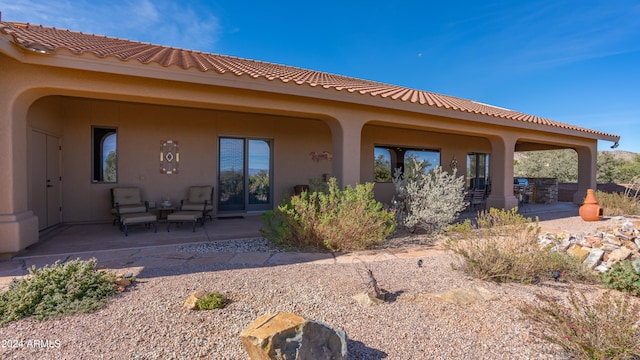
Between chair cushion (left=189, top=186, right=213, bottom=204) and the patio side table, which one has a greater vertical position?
chair cushion (left=189, top=186, right=213, bottom=204)

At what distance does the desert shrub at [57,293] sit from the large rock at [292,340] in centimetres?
200

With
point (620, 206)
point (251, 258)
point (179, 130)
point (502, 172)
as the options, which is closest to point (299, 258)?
point (251, 258)

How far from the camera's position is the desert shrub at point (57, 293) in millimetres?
2908

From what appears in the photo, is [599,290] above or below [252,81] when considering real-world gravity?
below

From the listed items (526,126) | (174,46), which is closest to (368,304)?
(526,126)

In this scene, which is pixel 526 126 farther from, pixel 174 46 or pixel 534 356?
pixel 174 46

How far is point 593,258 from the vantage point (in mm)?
4512

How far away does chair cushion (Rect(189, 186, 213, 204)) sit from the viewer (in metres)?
8.13

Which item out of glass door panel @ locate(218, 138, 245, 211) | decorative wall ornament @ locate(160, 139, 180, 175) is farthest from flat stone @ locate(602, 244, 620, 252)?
decorative wall ornament @ locate(160, 139, 180, 175)

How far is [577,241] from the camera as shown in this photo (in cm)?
534

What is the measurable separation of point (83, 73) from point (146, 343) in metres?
4.83

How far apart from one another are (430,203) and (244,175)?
538 centimetres

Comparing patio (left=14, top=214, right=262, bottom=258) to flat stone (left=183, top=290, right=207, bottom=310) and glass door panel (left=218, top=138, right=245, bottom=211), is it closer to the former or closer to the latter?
glass door panel (left=218, top=138, right=245, bottom=211)

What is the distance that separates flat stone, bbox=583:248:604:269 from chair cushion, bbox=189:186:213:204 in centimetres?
782
